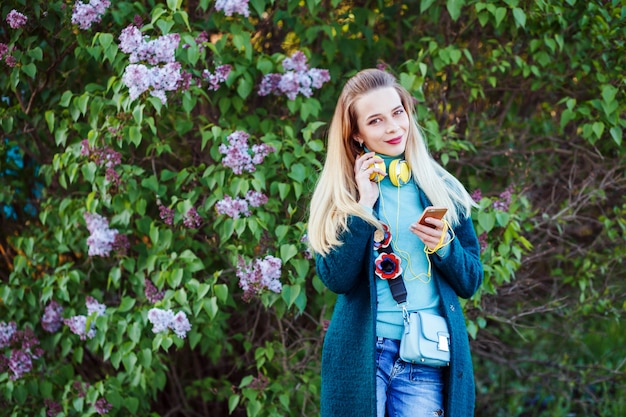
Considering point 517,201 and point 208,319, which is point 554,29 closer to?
point 517,201

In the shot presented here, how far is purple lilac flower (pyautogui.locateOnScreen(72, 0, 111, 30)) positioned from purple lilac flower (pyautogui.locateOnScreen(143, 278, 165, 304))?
106cm

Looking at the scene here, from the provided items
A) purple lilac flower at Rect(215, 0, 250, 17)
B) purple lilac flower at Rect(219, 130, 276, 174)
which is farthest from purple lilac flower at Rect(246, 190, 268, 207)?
purple lilac flower at Rect(215, 0, 250, 17)

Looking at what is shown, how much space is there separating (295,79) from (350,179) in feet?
3.21

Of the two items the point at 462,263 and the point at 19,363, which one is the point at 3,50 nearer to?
the point at 19,363

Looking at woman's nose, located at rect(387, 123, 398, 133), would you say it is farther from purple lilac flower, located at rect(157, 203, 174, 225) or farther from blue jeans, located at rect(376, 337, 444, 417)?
purple lilac flower, located at rect(157, 203, 174, 225)

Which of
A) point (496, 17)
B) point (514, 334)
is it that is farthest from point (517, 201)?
point (514, 334)

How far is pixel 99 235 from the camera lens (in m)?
3.23

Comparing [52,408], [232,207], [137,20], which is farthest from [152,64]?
[52,408]

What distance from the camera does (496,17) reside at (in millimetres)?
3139

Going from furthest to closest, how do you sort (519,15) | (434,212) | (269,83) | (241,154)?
(269,83) < (519,15) < (241,154) < (434,212)

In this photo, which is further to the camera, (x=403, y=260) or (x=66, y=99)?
(x=66, y=99)

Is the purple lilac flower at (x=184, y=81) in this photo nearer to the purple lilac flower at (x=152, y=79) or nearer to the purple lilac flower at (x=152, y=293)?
the purple lilac flower at (x=152, y=79)

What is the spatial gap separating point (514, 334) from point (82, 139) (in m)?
2.70

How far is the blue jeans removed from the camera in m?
2.13
